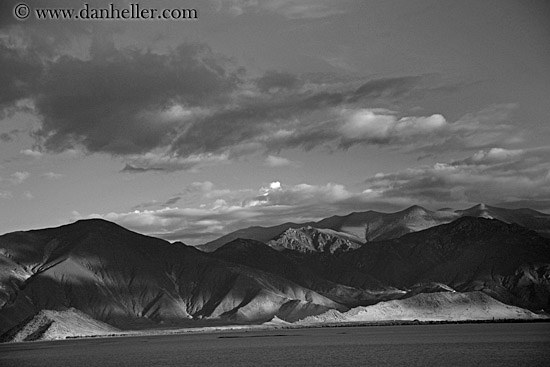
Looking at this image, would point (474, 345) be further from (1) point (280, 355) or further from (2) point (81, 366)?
(2) point (81, 366)

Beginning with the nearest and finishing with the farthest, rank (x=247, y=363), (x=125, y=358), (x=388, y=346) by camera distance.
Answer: (x=247, y=363)
(x=125, y=358)
(x=388, y=346)

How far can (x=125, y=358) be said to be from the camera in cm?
15200

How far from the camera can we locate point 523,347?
145 m

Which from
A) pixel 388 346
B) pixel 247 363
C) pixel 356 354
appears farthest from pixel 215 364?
pixel 388 346

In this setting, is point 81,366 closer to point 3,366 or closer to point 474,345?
point 3,366

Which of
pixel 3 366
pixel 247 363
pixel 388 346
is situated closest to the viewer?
pixel 247 363

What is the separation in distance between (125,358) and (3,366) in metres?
22.1

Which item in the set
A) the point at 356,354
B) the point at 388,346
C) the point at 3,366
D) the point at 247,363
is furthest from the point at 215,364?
the point at 388,346

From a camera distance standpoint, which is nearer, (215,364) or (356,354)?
(215,364)

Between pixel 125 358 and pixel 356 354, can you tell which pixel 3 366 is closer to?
pixel 125 358

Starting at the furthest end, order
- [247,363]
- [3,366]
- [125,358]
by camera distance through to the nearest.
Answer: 1. [125,358]
2. [3,366]
3. [247,363]

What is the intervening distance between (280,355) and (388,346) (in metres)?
28.4

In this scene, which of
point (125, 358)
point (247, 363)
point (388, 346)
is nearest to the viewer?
point (247, 363)

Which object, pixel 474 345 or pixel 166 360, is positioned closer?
pixel 166 360
